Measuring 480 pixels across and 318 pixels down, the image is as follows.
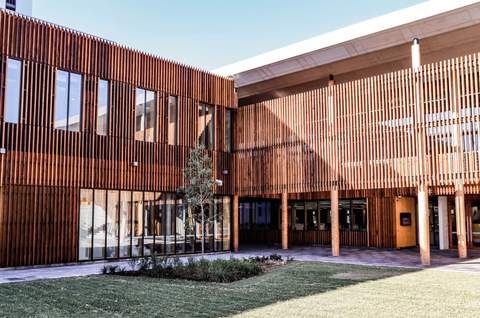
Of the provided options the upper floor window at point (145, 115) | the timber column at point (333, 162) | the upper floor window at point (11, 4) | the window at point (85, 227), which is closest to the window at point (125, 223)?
the window at point (85, 227)

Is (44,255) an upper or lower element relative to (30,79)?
lower

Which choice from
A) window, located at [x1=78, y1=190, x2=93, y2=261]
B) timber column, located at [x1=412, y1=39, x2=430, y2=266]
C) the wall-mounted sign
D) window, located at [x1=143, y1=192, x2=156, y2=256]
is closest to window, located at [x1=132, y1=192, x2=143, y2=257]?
window, located at [x1=143, y1=192, x2=156, y2=256]

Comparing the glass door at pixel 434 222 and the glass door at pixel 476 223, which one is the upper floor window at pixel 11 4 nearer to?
the glass door at pixel 434 222

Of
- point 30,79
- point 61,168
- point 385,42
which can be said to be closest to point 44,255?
point 61,168

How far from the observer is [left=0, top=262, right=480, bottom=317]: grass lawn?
26.0 feet

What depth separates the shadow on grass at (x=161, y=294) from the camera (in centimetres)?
807

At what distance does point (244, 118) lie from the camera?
859 inches

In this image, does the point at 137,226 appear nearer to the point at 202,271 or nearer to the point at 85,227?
the point at 85,227

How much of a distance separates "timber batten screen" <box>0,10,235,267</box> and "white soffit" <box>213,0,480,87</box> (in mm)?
4124

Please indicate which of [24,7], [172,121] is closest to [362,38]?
[172,121]

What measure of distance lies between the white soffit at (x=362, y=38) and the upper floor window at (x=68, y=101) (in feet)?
27.0

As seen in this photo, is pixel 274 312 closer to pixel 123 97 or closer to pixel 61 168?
pixel 61 168

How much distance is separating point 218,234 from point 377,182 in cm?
759

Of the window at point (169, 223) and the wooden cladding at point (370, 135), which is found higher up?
the wooden cladding at point (370, 135)
